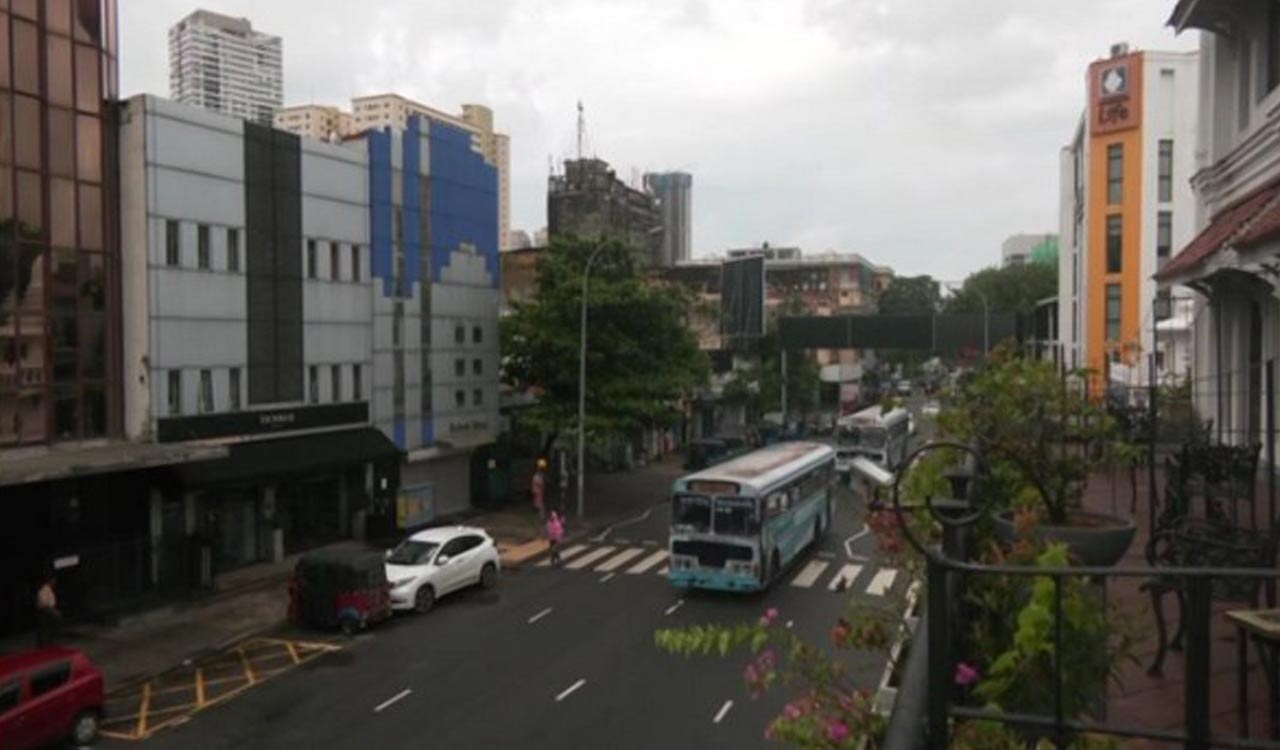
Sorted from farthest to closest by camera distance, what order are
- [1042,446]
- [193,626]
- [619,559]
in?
[619,559]
[193,626]
[1042,446]

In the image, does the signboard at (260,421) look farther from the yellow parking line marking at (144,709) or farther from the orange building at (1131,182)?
the orange building at (1131,182)

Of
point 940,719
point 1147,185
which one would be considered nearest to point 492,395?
point 1147,185

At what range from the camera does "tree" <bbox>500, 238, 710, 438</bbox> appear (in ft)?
120

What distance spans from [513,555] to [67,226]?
14753 millimetres

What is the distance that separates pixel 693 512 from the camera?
82.2ft

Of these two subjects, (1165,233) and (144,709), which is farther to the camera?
(1165,233)

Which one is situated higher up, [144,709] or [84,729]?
[84,729]

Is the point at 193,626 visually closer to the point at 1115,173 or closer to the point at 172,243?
the point at 172,243

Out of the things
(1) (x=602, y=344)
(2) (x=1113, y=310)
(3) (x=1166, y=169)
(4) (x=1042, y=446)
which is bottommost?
(4) (x=1042, y=446)

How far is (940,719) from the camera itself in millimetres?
2623

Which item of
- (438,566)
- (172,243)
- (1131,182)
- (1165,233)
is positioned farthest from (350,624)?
(1131,182)

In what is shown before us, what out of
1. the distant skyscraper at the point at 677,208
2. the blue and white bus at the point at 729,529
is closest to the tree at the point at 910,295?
the distant skyscraper at the point at 677,208

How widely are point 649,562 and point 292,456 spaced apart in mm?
10325

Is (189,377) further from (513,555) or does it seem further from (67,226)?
(513,555)
